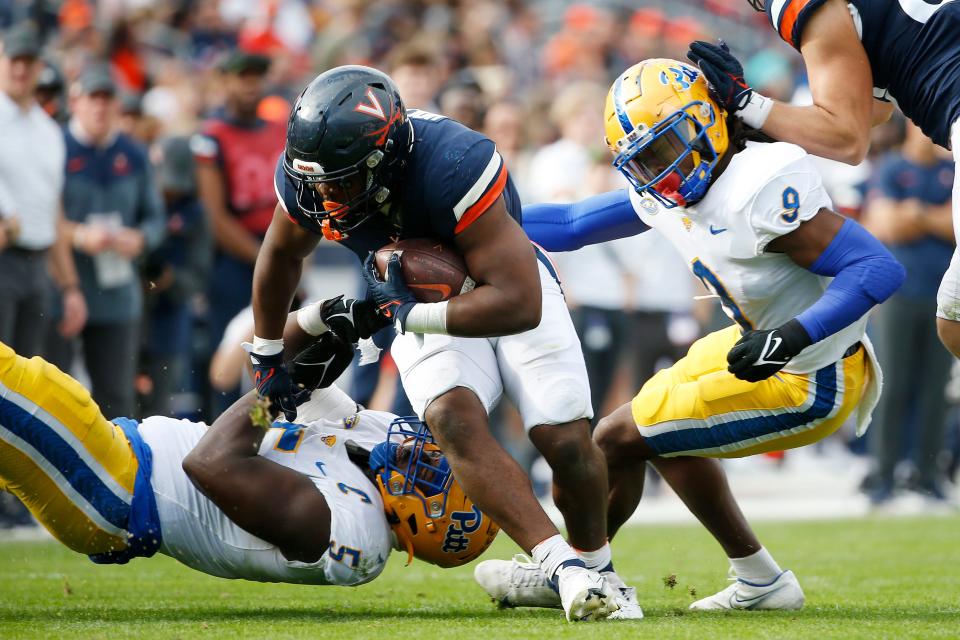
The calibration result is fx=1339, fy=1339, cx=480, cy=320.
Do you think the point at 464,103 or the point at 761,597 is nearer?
the point at 761,597

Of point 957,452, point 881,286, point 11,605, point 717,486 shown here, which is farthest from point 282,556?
point 957,452

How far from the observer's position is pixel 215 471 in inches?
157

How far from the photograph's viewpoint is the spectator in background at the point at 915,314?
816 centimetres

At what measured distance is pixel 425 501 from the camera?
412 centimetres

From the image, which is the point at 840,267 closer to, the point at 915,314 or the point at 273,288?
the point at 273,288

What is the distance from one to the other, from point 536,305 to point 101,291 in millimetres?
4152

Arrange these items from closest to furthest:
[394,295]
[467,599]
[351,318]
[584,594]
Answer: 1. [584,594]
2. [394,295]
3. [351,318]
4. [467,599]

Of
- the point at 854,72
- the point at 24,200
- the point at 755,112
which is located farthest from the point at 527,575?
the point at 24,200

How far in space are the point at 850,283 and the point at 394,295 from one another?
132cm

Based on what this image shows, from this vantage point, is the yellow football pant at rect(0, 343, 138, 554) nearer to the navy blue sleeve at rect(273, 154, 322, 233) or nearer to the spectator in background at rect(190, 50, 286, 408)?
the navy blue sleeve at rect(273, 154, 322, 233)

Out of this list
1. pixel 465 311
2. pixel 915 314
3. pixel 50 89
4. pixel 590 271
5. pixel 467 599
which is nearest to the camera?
pixel 465 311

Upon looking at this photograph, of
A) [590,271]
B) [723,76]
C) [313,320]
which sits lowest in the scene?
[590,271]

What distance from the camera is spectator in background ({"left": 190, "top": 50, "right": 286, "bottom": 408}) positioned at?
24.9 feet

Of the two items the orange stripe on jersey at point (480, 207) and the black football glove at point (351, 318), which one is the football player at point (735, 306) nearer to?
the orange stripe on jersey at point (480, 207)
